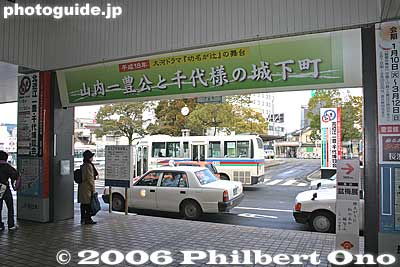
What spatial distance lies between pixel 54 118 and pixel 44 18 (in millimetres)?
2251

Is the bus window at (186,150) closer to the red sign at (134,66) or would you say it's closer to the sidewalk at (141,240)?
the sidewalk at (141,240)

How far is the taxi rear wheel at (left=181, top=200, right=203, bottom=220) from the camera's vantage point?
30.3ft

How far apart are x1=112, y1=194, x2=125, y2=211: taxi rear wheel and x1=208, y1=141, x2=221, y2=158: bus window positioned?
7.71 meters

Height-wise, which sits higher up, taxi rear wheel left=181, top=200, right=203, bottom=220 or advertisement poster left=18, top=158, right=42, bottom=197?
advertisement poster left=18, top=158, right=42, bottom=197

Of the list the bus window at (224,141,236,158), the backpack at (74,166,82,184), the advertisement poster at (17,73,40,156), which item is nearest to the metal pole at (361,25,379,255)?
the backpack at (74,166,82,184)

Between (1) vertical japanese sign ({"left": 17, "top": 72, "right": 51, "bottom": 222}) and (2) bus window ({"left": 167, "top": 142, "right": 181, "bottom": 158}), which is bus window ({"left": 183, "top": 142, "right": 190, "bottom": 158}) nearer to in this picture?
(2) bus window ({"left": 167, "top": 142, "right": 181, "bottom": 158})

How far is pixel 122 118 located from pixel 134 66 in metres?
18.5

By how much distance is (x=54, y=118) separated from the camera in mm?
7727

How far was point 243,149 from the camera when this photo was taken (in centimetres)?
1669

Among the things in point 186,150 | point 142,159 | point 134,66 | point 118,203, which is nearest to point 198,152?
point 186,150

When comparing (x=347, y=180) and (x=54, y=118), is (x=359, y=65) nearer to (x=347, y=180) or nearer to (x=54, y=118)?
(x=347, y=180)

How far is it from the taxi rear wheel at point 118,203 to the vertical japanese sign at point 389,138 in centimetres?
744

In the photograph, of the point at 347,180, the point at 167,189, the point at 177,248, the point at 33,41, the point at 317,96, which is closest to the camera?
the point at 347,180

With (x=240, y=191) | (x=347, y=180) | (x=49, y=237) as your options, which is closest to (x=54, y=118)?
(x=49, y=237)
